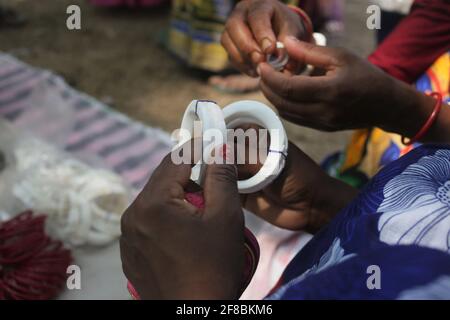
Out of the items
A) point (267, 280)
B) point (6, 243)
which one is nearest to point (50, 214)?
point (6, 243)

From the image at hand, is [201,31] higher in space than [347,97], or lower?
lower

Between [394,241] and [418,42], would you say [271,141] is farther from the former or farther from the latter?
[418,42]

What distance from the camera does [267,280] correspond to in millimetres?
875

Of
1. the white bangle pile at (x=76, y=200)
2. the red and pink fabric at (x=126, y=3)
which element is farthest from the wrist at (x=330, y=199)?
the red and pink fabric at (x=126, y=3)

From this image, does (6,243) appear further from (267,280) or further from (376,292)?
(376,292)

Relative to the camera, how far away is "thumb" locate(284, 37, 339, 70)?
33.4 inches

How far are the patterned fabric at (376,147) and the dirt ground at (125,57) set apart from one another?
30.3 inches

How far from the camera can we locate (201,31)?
2.33m

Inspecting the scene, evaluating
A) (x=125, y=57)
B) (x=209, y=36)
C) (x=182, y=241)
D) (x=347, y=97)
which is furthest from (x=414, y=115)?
(x=125, y=57)

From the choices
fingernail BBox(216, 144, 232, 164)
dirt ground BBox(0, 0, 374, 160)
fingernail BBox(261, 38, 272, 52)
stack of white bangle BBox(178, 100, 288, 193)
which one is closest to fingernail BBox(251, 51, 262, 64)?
fingernail BBox(261, 38, 272, 52)

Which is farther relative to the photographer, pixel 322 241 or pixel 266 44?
pixel 266 44

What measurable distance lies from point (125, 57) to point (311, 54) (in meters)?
1.89

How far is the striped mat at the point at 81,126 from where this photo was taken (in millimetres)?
1546
